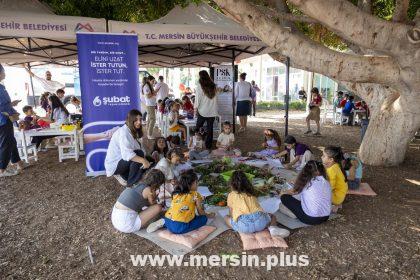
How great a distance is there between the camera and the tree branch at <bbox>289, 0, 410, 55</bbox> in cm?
422

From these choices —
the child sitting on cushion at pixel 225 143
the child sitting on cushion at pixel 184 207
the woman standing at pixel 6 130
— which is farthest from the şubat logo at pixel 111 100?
the child sitting on cushion at pixel 184 207

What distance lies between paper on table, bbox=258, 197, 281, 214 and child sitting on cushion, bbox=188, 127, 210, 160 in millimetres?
2540

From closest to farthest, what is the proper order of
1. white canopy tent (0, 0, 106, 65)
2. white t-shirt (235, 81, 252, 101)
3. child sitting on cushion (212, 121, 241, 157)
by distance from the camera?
1. white canopy tent (0, 0, 106, 65)
2. child sitting on cushion (212, 121, 241, 157)
3. white t-shirt (235, 81, 252, 101)

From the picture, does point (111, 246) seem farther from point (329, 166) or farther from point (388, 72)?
point (388, 72)

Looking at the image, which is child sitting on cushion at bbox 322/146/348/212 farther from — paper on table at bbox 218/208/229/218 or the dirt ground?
paper on table at bbox 218/208/229/218

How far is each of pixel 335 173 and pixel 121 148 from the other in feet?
9.84

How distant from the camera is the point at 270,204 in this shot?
4363 millimetres

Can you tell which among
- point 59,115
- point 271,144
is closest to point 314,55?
point 271,144

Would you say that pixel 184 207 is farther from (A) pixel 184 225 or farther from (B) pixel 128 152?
(B) pixel 128 152

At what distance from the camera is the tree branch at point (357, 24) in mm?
4223

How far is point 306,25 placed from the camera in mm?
8906

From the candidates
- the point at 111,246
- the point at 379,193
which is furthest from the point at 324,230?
the point at 111,246

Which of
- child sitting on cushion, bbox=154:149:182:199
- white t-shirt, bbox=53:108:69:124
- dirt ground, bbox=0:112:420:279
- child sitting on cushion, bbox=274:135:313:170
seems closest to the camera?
dirt ground, bbox=0:112:420:279

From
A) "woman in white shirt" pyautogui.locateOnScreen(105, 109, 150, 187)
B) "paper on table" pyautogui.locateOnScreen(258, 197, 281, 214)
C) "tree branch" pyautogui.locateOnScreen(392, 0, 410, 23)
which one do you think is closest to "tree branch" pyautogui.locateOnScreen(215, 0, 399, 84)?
"tree branch" pyautogui.locateOnScreen(392, 0, 410, 23)
